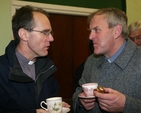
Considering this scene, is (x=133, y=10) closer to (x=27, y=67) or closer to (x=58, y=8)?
(x=58, y=8)

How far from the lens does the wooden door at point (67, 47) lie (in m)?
3.13

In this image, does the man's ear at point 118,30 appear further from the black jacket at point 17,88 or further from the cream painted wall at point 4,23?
the cream painted wall at point 4,23

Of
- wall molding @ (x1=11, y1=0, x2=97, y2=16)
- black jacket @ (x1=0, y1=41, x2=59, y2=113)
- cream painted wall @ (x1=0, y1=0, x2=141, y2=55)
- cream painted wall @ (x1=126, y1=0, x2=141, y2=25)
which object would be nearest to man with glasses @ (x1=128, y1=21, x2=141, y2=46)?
wall molding @ (x1=11, y1=0, x2=97, y2=16)

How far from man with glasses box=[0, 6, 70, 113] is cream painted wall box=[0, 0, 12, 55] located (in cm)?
95

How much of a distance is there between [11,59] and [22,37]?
0.81 ft

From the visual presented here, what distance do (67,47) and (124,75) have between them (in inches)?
72.6

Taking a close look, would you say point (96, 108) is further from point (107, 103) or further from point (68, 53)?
point (68, 53)

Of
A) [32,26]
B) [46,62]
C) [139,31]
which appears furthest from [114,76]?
[139,31]

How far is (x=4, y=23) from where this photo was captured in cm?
267

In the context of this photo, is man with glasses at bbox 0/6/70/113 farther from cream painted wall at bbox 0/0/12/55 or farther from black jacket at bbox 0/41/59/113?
cream painted wall at bbox 0/0/12/55

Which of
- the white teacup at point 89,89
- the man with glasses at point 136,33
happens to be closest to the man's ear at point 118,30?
the white teacup at point 89,89

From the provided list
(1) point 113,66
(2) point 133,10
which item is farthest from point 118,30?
(2) point 133,10

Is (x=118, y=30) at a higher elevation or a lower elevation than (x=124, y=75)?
higher

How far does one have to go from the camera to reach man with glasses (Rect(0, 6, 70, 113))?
1.51 meters
